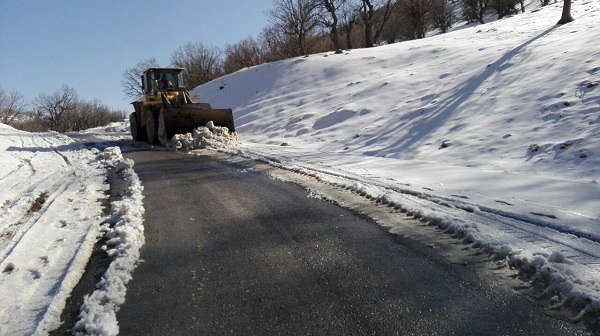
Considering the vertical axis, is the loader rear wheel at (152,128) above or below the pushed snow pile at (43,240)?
above

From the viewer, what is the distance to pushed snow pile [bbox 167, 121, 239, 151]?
13.8 metres

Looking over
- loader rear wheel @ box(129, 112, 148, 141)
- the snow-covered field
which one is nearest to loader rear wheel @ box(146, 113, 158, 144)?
loader rear wheel @ box(129, 112, 148, 141)

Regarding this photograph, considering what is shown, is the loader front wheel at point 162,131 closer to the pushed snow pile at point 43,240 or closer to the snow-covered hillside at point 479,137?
the snow-covered hillside at point 479,137

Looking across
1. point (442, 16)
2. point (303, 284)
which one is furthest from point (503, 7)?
point (303, 284)

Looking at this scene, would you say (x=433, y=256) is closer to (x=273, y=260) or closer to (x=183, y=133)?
(x=273, y=260)

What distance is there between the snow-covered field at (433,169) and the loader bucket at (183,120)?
2.95ft

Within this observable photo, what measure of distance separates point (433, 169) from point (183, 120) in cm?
911

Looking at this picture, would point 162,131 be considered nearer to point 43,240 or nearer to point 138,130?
point 138,130

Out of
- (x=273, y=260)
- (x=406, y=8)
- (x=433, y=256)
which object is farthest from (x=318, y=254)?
(x=406, y=8)

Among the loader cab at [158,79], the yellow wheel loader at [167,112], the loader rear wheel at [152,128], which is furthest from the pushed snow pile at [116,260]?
the loader cab at [158,79]

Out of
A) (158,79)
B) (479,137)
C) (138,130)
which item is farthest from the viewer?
(138,130)

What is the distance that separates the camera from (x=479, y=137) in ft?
34.1

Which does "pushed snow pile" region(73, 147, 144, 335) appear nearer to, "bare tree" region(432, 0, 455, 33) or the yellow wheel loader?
the yellow wheel loader

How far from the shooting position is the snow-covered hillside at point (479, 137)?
4539 millimetres
